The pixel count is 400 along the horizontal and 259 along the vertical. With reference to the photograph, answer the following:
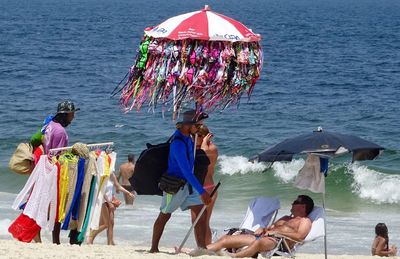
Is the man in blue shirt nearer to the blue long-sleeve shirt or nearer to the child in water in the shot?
the blue long-sleeve shirt

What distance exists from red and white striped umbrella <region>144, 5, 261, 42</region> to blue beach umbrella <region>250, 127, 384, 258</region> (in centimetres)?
99

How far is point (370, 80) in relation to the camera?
33.9 metres

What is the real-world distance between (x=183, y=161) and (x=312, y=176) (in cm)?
131

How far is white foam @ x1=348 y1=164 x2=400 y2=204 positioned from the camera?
1694 cm

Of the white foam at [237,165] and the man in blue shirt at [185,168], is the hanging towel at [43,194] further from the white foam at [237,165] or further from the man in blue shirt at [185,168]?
the white foam at [237,165]

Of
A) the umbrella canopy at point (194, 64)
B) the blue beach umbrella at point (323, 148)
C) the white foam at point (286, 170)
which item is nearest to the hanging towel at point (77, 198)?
the umbrella canopy at point (194, 64)

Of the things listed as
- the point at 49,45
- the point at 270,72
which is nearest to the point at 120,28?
the point at 49,45

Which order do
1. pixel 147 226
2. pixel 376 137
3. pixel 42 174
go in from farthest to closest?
pixel 376 137 < pixel 147 226 < pixel 42 174

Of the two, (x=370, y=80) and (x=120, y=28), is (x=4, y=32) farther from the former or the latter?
(x=370, y=80)

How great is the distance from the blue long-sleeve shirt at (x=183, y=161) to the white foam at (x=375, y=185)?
344 inches

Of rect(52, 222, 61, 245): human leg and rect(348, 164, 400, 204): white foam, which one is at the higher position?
rect(52, 222, 61, 245): human leg

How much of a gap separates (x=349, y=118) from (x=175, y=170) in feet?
54.4

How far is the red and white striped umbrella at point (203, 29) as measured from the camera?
8344mm

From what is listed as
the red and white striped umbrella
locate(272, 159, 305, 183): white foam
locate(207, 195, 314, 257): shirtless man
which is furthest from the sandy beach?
locate(272, 159, 305, 183): white foam
